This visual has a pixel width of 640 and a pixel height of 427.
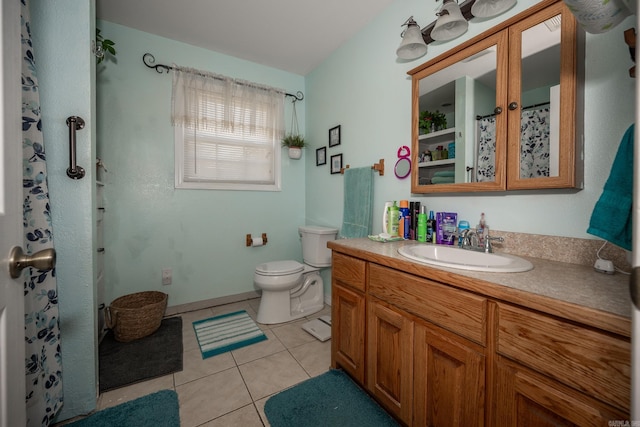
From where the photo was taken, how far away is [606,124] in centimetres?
101

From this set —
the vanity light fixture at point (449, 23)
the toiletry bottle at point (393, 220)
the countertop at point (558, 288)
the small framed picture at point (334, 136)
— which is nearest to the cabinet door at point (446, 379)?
the countertop at point (558, 288)

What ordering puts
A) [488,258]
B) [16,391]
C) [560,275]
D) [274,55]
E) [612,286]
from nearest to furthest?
[16,391], [612,286], [560,275], [488,258], [274,55]

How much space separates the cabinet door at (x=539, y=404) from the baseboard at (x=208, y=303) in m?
2.39

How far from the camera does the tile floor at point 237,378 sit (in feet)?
4.33

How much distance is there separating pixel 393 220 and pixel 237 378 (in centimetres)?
139

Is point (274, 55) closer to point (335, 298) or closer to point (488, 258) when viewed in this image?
point (335, 298)

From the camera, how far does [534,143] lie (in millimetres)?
1167

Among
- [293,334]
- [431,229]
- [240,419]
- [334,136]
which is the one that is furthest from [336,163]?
[240,419]

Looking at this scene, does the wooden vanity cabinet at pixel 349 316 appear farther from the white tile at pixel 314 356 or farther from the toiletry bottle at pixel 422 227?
the toiletry bottle at pixel 422 227

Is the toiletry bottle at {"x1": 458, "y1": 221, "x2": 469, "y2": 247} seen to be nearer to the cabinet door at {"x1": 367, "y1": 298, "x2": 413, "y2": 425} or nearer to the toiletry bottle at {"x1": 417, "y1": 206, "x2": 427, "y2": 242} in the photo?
the toiletry bottle at {"x1": 417, "y1": 206, "x2": 427, "y2": 242}

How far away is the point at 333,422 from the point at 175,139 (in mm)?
2501

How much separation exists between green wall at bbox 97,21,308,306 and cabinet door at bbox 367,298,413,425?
5.92ft

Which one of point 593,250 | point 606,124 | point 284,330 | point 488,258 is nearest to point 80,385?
point 284,330

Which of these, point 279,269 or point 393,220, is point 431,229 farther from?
point 279,269
